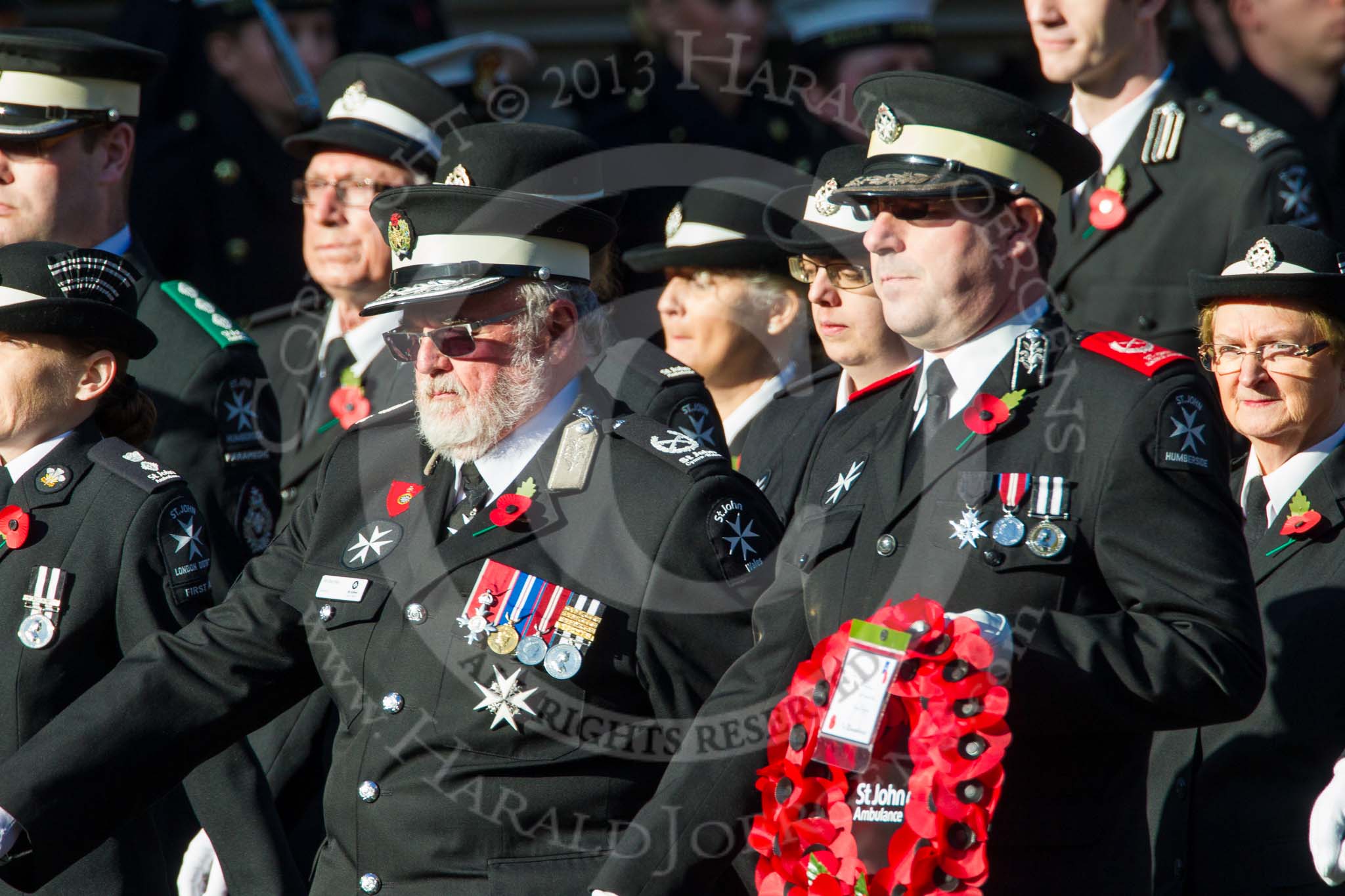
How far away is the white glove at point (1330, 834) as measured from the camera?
3893 millimetres

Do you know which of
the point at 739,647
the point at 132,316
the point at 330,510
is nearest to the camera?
the point at 739,647

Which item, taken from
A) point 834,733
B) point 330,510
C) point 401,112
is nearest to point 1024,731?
point 834,733

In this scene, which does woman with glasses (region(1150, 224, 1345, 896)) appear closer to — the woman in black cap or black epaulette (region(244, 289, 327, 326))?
the woman in black cap

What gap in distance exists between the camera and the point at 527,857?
3.76 m

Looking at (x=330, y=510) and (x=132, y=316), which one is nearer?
(x=330, y=510)

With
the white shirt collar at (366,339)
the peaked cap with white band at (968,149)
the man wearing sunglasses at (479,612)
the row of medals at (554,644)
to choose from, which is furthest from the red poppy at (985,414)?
the white shirt collar at (366,339)

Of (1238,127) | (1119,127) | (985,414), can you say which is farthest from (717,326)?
(985,414)

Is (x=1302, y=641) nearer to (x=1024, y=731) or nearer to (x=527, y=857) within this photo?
(x=1024, y=731)

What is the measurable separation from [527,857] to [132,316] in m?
1.97

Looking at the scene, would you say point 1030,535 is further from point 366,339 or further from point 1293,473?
point 366,339

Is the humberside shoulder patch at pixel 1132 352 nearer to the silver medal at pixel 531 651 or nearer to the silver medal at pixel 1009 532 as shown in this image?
the silver medal at pixel 1009 532

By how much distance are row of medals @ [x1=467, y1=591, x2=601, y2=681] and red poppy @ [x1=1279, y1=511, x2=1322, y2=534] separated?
187 cm

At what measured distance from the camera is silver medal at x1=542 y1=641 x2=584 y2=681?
12.4 ft

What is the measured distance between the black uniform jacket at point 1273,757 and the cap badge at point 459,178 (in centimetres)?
213
